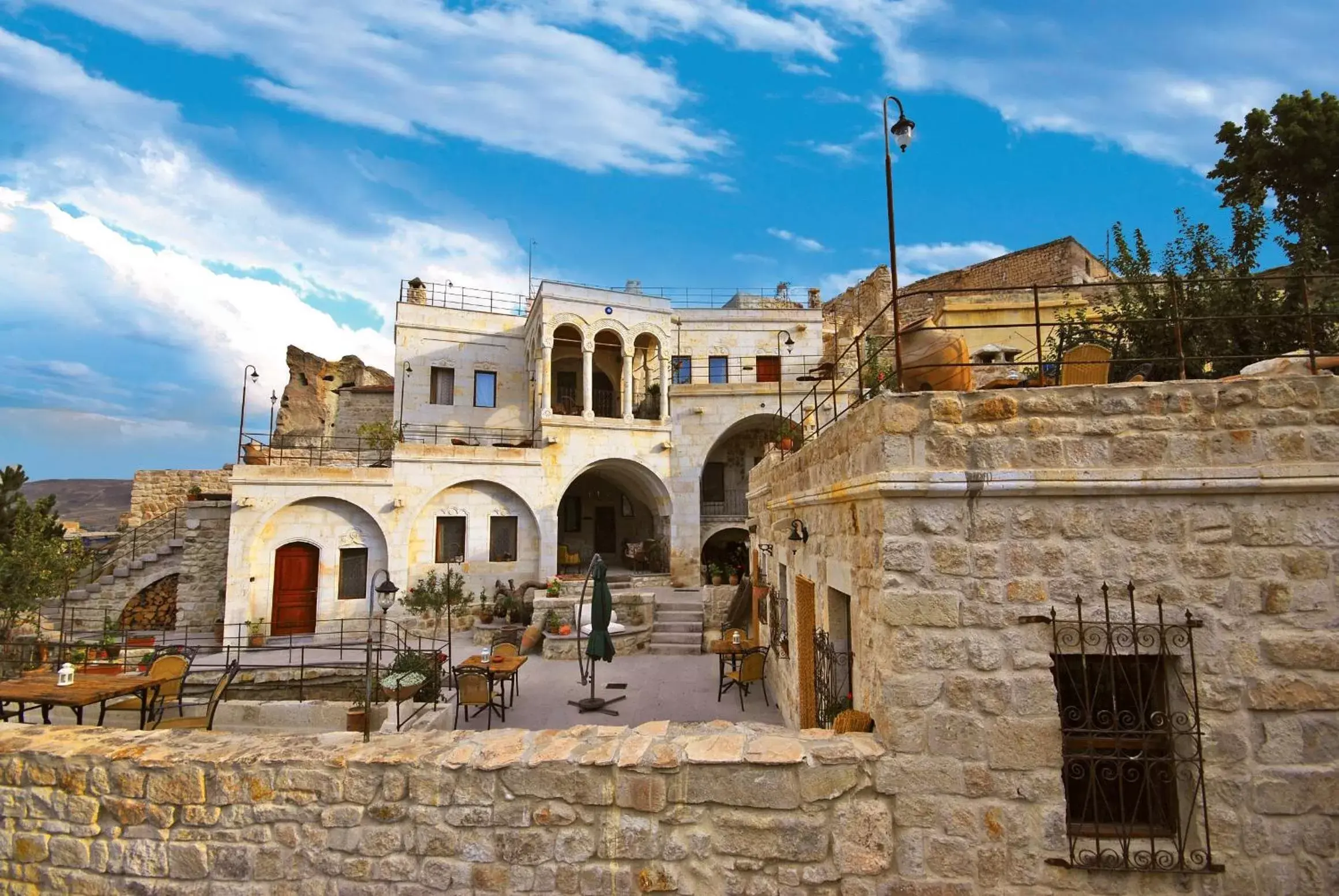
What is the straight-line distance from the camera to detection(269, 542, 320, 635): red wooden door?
58.2 ft

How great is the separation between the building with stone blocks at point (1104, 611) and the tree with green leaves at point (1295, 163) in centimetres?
1496

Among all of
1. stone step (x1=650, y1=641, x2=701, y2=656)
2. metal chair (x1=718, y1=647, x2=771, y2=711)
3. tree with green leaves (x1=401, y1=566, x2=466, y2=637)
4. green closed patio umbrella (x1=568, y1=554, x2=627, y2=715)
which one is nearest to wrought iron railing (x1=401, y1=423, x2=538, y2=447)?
tree with green leaves (x1=401, y1=566, x2=466, y2=637)

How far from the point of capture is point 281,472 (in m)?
17.6

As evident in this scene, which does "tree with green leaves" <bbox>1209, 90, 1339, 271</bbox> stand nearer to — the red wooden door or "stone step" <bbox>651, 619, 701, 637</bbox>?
"stone step" <bbox>651, 619, 701, 637</bbox>

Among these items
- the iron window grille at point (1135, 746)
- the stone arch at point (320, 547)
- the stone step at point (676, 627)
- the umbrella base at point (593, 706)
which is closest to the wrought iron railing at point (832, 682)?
the iron window grille at point (1135, 746)

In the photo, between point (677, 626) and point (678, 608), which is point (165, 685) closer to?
point (677, 626)

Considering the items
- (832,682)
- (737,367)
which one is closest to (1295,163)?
(737,367)

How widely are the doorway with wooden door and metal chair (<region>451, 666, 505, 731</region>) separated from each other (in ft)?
50.6

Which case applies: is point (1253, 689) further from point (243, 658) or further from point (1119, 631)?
point (243, 658)

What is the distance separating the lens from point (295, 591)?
58.7 feet

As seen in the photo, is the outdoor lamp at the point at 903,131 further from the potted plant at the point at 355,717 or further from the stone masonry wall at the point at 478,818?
the potted plant at the point at 355,717

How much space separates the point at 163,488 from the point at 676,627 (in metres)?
21.4

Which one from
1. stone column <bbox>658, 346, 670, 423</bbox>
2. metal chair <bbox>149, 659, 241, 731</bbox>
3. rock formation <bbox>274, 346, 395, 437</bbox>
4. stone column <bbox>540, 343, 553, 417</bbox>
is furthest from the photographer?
rock formation <bbox>274, 346, 395, 437</bbox>

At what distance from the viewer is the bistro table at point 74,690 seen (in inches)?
253
